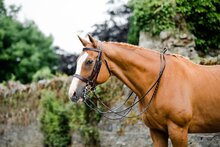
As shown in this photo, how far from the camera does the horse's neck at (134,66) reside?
4.71 meters

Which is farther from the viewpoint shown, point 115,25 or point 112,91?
point 115,25

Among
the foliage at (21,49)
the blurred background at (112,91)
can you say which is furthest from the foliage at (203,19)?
the foliage at (21,49)

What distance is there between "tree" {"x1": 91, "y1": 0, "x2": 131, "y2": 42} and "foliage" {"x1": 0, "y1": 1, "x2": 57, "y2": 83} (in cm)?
1273

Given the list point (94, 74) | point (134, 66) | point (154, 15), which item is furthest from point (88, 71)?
point (154, 15)

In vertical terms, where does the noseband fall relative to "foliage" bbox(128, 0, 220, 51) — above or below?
below

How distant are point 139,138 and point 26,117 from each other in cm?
Answer: 604

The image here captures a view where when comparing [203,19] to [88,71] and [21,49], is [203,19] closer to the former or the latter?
[88,71]

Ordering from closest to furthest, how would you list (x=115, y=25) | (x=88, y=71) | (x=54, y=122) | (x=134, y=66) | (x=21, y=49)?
(x=88, y=71) → (x=134, y=66) → (x=54, y=122) → (x=115, y=25) → (x=21, y=49)

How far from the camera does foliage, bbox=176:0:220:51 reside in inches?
314

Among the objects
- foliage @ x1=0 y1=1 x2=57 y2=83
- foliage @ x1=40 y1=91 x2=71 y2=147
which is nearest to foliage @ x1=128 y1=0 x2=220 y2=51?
foliage @ x1=40 y1=91 x2=71 y2=147

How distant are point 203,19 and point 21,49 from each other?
70.5 feet

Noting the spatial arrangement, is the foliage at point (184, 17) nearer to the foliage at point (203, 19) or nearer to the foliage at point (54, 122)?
the foliage at point (203, 19)

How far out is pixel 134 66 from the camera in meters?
4.73

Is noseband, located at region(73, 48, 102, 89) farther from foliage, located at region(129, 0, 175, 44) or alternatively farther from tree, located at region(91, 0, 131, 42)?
tree, located at region(91, 0, 131, 42)
